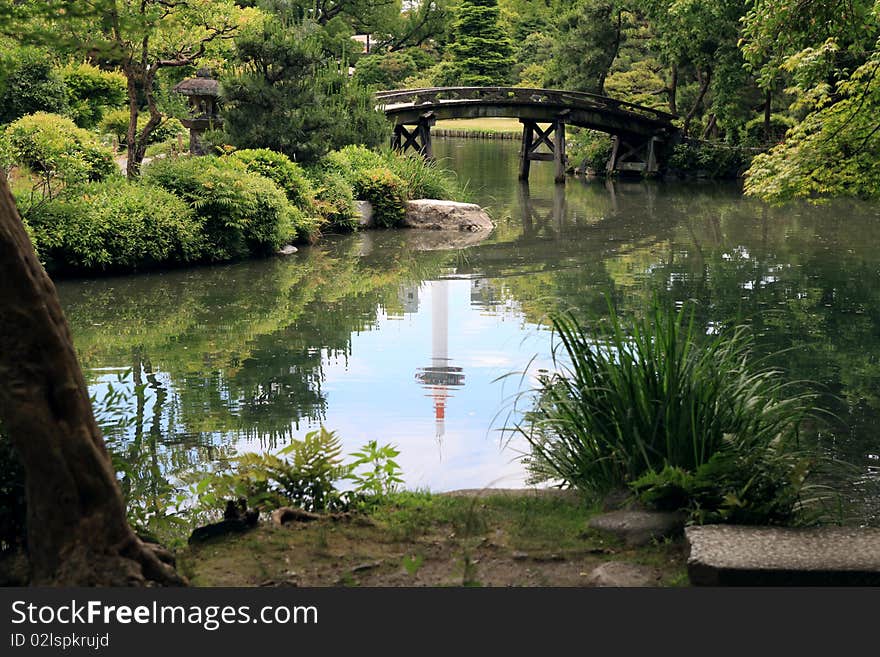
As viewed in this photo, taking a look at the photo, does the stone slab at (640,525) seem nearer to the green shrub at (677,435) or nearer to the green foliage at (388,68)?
the green shrub at (677,435)

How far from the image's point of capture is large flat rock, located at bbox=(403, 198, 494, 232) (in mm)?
20609

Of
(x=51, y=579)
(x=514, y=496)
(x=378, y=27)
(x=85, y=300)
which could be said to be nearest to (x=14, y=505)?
(x=51, y=579)

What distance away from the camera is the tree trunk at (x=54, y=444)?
11.8 ft

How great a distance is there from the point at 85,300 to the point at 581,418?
8830 mm

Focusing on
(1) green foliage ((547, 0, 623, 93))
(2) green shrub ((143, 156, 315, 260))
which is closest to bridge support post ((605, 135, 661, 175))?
(1) green foliage ((547, 0, 623, 93))

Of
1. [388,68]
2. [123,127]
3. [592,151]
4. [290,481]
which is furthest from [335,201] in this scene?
[388,68]

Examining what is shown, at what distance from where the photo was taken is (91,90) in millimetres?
25906

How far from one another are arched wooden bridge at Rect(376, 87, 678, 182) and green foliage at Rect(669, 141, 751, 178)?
764mm

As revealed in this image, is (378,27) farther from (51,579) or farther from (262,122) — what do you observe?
(51,579)

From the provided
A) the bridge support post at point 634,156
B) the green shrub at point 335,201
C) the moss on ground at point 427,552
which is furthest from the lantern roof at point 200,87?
the bridge support post at point 634,156

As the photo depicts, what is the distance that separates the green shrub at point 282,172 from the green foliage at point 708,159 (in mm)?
18159

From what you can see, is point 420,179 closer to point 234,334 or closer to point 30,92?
point 30,92

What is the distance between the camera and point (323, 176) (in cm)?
1938

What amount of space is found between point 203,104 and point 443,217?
5.12 meters
